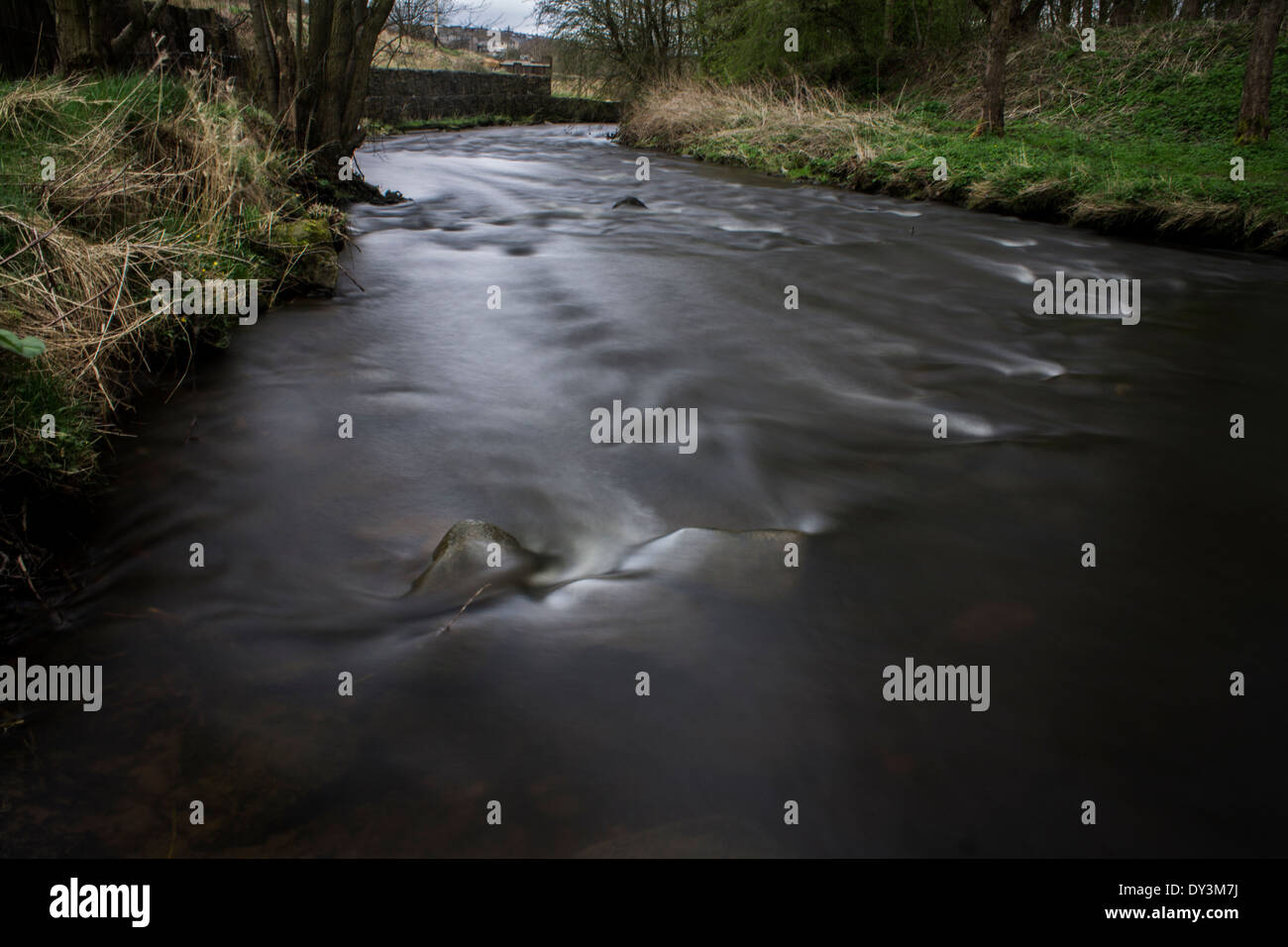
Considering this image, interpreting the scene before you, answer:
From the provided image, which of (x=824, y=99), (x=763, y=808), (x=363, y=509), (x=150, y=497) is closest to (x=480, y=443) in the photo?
(x=363, y=509)

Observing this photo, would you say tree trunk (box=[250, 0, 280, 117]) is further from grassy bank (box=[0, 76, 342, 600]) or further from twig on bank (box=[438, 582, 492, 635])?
twig on bank (box=[438, 582, 492, 635])

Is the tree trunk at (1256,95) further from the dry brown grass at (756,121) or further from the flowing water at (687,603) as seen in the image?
the flowing water at (687,603)

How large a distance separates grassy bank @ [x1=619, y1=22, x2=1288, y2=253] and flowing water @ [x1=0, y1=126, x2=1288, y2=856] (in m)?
4.48

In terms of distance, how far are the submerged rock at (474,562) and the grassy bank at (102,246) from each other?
4.62ft

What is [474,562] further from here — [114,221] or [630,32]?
[630,32]

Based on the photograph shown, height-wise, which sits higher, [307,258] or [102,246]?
[307,258]

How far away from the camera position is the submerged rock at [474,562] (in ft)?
10.8

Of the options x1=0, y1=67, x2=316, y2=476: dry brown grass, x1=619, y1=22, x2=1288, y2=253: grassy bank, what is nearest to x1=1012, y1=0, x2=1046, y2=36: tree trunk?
x1=619, y1=22, x2=1288, y2=253: grassy bank

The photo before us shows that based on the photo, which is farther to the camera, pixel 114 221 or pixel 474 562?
pixel 114 221

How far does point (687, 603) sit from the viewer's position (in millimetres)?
3281

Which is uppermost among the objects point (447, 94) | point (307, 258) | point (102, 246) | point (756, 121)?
point (447, 94)

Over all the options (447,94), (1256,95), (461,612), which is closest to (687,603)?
(461,612)

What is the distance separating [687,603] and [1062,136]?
48.9ft

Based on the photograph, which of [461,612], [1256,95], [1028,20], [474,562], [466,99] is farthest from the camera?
[466,99]
